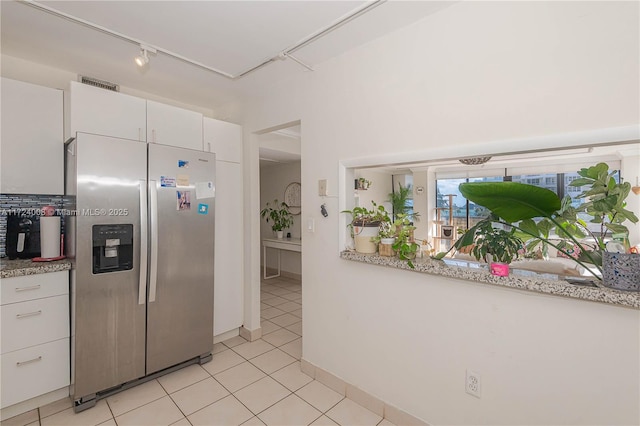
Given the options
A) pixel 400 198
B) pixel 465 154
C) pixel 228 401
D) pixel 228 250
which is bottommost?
pixel 228 401

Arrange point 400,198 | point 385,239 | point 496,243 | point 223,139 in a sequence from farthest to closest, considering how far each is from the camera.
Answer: point 400,198 < point 223,139 < point 385,239 < point 496,243

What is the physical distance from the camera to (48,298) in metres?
1.92

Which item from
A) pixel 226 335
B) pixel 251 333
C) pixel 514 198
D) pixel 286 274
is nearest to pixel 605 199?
pixel 514 198

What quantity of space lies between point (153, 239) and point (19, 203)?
1167mm

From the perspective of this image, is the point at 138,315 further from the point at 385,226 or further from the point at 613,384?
the point at 613,384

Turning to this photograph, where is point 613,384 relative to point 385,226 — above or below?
below

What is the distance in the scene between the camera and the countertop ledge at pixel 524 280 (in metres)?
1.14

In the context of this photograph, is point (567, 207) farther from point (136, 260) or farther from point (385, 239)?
point (136, 260)

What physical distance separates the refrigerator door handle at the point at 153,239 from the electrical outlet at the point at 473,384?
2186 mm

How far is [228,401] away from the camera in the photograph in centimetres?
202

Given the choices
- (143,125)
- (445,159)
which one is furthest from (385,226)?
(143,125)

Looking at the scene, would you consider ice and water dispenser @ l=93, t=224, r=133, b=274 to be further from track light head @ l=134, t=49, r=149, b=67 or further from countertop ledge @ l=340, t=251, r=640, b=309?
countertop ledge @ l=340, t=251, r=640, b=309

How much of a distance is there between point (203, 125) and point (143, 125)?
0.51 m

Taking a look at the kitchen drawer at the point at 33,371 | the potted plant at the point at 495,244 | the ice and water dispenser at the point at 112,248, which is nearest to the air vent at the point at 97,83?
the ice and water dispenser at the point at 112,248
